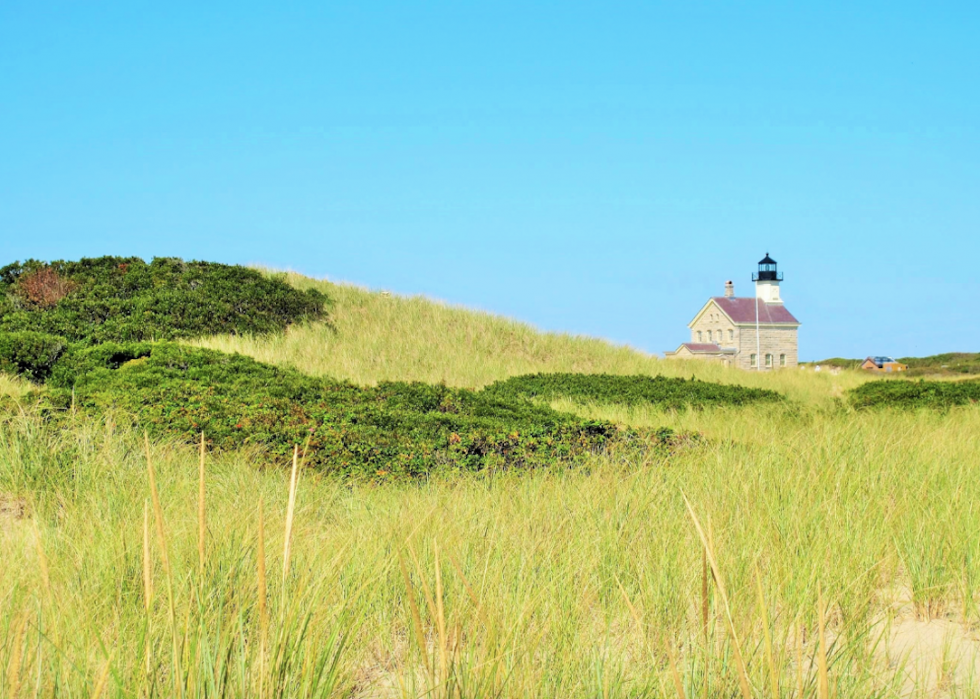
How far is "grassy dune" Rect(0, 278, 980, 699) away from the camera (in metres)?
2.35

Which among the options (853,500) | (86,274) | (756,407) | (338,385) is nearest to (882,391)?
(756,407)

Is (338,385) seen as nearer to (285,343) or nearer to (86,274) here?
(285,343)

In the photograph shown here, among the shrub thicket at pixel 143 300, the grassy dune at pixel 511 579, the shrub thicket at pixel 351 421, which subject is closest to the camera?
the grassy dune at pixel 511 579

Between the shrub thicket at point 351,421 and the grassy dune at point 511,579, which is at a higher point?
the shrub thicket at point 351,421

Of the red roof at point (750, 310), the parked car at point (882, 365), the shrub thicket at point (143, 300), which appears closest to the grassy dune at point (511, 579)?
the shrub thicket at point (143, 300)

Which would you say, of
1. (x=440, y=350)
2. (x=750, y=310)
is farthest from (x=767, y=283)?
(x=440, y=350)

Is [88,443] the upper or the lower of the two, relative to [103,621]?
upper

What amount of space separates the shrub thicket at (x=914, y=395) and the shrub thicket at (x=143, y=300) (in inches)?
580

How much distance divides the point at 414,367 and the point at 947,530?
54.7ft

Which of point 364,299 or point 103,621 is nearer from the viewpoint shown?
point 103,621

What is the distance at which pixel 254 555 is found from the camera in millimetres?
3340

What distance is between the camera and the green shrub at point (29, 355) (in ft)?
49.8

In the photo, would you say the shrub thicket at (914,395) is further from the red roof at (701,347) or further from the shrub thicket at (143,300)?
the red roof at (701,347)

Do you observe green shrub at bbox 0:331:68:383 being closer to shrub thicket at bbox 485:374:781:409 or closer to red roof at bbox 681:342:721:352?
shrub thicket at bbox 485:374:781:409
